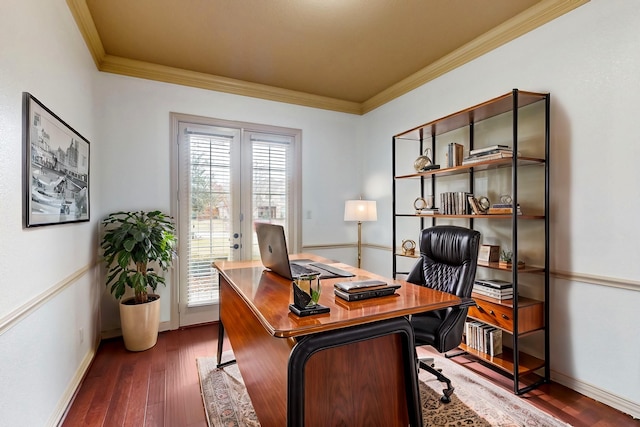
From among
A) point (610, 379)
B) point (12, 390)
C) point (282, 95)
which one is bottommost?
point (610, 379)

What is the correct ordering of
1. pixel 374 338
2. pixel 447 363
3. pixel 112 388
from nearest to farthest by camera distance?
pixel 374 338 < pixel 112 388 < pixel 447 363

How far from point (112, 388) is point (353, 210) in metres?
2.77

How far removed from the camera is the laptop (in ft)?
5.90

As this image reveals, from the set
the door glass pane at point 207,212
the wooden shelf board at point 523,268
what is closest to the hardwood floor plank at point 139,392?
the door glass pane at point 207,212

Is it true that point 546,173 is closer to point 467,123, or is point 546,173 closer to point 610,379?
point 467,123

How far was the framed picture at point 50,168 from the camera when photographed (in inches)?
62.2

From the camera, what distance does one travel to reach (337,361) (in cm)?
128

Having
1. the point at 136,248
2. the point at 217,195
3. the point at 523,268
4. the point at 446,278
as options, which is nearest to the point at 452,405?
the point at 446,278

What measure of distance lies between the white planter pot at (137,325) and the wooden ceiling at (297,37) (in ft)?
7.47

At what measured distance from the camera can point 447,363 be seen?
8.56ft

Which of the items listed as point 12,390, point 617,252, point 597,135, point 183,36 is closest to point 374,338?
point 12,390

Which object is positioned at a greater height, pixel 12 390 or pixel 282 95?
pixel 282 95

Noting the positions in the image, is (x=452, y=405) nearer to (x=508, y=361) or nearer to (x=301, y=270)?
(x=508, y=361)

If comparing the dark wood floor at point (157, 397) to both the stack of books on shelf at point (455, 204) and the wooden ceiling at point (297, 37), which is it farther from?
the wooden ceiling at point (297, 37)
